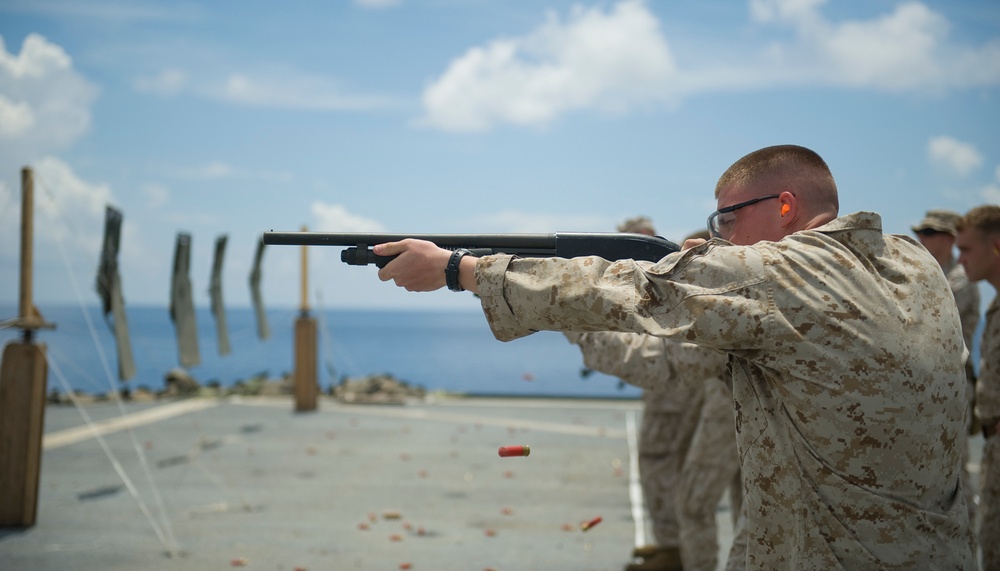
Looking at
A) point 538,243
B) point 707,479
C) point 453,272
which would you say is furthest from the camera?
point 707,479

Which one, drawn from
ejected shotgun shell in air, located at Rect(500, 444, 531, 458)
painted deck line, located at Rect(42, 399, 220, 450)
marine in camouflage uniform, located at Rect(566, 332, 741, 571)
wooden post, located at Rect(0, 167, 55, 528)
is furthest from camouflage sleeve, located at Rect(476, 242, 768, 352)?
painted deck line, located at Rect(42, 399, 220, 450)

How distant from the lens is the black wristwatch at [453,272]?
247 centimetres

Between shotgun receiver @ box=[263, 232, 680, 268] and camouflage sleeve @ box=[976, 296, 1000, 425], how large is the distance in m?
3.28

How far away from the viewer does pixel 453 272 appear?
2479mm

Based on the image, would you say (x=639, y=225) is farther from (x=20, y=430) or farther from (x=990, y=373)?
(x=20, y=430)

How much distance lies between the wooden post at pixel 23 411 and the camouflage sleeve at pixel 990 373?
22.5ft

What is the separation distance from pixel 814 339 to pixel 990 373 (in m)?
3.56

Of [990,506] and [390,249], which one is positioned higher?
[390,249]

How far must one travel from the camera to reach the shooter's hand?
252 cm

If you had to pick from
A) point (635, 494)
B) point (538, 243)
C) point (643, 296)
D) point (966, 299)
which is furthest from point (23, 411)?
point (966, 299)

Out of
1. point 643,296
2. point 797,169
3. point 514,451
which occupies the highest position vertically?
point 797,169

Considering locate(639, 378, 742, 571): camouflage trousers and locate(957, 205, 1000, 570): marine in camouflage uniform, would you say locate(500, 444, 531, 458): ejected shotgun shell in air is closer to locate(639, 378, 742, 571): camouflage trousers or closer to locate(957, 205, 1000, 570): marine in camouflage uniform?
locate(639, 378, 742, 571): camouflage trousers

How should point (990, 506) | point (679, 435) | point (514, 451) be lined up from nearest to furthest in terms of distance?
point (514, 451) → point (990, 506) → point (679, 435)

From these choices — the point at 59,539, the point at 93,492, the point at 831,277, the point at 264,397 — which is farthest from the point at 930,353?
the point at 264,397
